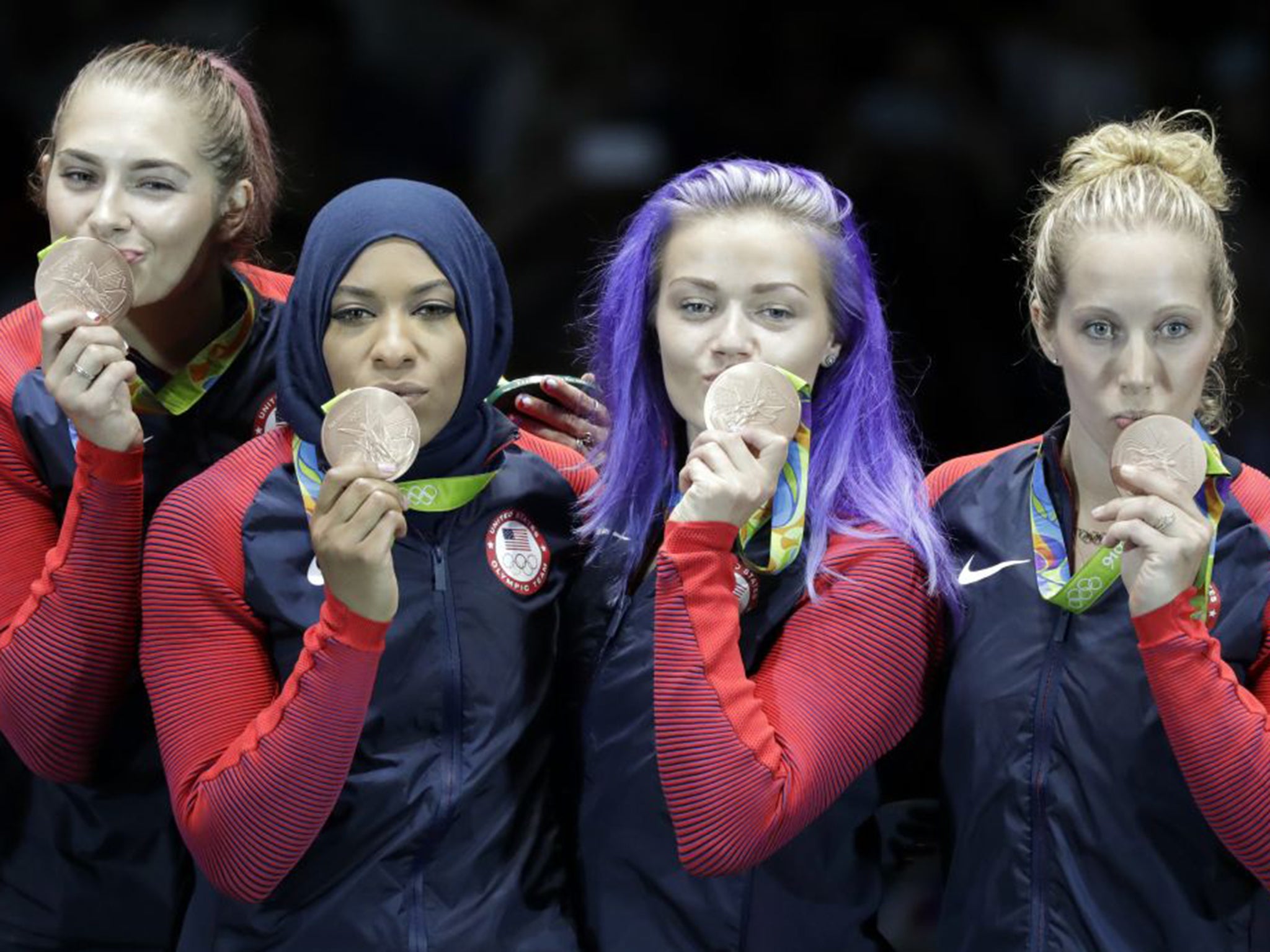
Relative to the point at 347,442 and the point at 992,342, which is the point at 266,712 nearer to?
the point at 347,442

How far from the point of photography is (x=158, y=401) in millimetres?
3158

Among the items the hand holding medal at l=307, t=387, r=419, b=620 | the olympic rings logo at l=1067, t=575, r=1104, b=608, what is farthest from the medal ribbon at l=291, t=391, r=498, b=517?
the olympic rings logo at l=1067, t=575, r=1104, b=608

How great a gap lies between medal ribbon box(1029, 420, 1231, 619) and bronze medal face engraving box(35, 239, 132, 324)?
4.36 ft

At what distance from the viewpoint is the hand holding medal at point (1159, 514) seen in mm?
2520

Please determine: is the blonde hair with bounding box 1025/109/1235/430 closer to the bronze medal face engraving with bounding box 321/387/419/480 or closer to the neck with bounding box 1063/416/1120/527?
the neck with bounding box 1063/416/1120/527

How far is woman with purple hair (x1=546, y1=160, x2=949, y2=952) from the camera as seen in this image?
2.66 m

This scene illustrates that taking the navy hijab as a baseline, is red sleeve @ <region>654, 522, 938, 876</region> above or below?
below

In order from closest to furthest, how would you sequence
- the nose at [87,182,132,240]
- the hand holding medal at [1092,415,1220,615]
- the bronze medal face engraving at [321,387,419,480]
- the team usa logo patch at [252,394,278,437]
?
the hand holding medal at [1092,415,1220,615], the bronze medal face engraving at [321,387,419,480], the nose at [87,182,132,240], the team usa logo patch at [252,394,278,437]

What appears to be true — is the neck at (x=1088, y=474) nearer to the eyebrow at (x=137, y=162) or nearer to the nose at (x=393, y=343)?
the nose at (x=393, y=343)

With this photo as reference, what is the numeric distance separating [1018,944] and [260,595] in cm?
110

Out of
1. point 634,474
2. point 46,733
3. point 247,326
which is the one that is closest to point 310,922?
point 46,733

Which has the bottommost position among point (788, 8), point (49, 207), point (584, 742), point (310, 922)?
point (310, 922)

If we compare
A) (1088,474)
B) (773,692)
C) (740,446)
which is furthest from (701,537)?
(1088,474)

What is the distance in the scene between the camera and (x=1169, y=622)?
2537 millimetres
